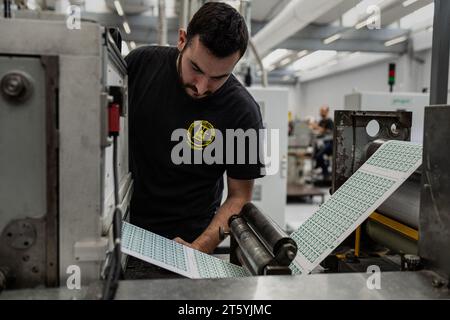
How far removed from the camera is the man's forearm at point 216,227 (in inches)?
44.9

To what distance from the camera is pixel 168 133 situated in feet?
3.86

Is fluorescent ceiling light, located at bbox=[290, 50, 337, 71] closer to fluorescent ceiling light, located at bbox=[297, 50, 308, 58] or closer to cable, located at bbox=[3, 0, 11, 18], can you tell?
fluorescent ceiling light, located at bbox=[297, 50, 308, 58]

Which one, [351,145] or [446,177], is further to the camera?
[351,145]

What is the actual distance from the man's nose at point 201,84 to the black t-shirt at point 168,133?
10cm

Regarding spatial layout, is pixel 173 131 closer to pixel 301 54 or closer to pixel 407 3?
pixel 407 3

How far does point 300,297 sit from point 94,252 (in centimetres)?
29

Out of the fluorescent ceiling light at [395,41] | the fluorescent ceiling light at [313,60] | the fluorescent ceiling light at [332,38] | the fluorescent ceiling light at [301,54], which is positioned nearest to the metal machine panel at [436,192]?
the fluorescent ceiling light at [332,38]

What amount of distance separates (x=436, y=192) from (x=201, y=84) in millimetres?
621

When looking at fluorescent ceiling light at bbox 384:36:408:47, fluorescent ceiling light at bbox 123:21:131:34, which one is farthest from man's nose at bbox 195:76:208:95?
fluorescent ceiling light at bbox 384:36:408:47

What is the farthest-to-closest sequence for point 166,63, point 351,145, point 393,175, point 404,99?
point 404,99
point 166,63
point 351,145
point 393,175

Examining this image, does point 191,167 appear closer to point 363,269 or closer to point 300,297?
point 363,269

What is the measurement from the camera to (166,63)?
122 centimetres

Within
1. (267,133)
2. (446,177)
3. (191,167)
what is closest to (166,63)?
(191,167)
